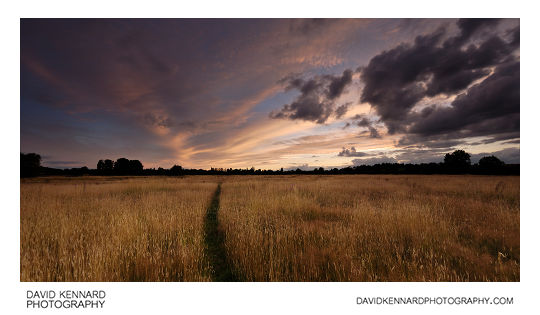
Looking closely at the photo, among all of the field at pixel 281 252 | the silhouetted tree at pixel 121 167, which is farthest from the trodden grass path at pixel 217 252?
the silhouetted tree at pixel 121 167

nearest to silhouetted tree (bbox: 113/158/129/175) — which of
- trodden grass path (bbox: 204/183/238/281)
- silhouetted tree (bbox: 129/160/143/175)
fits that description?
silhouetted tree (bbox: 129/160/143/175)

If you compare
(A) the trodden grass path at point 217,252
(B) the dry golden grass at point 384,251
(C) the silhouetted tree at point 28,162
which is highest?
(C) the silhouetted tree at point 28,162

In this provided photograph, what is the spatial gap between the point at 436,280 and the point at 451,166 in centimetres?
4409

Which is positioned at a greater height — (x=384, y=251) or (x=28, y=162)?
(x=28, y=162)

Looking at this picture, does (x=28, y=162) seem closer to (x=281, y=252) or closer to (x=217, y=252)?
(x=217, y=252)

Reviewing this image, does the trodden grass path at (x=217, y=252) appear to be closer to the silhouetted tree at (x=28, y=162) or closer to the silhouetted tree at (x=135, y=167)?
the silhouetted tree at (x=28, y=162)

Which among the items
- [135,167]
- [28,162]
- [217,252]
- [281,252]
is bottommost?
[217,252]
